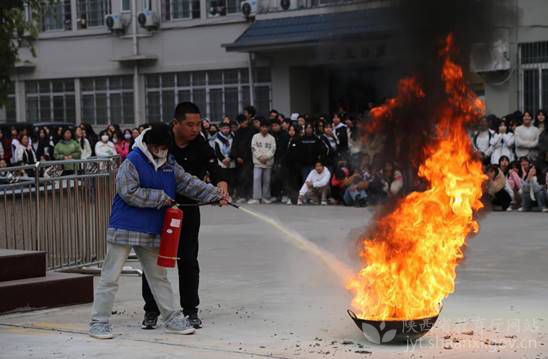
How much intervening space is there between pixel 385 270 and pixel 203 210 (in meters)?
13.2

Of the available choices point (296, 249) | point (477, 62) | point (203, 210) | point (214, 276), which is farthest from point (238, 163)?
point (477, 62)

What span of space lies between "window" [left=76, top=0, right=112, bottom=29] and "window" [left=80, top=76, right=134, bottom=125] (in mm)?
1821

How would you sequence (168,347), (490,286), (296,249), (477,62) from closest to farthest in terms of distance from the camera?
(168,347)
(477,62)
(490,286)
(296,249)

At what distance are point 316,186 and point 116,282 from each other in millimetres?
12752

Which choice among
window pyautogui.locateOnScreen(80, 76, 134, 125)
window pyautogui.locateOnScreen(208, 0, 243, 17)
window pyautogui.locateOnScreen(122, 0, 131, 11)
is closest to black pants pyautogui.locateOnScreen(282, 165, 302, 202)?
window pyautogui.locateOnScreen(208, 0, 243, 17)

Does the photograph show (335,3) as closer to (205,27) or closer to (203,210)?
(203,210)

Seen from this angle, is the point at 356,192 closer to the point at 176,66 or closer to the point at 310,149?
the point at 310,149

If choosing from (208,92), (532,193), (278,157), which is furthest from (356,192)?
(208,92)

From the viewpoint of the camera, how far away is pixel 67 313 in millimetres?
9586

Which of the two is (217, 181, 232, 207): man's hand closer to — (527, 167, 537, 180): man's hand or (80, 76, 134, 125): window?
(527, 167, 537, 180): man's hand

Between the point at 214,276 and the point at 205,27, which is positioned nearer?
the point at 214,276

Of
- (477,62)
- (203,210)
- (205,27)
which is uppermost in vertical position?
(205,27)

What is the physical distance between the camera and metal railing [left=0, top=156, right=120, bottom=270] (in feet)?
36.5

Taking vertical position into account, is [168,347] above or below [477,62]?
below
